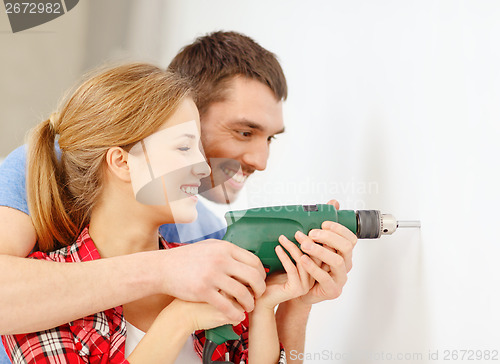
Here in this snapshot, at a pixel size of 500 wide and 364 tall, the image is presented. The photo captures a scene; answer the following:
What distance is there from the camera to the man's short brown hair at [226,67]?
1076 millimetres

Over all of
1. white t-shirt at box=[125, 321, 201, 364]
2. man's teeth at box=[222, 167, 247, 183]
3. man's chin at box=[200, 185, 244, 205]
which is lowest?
white t-shirt at box=[125, 321, 201, 364]

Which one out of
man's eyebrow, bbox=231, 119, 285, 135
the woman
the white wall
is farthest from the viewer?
man's eyebrow, bbox=231, 119, 285, 135

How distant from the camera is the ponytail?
83cm

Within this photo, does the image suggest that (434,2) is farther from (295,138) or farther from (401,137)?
(295,138)

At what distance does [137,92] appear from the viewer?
815 millimetres

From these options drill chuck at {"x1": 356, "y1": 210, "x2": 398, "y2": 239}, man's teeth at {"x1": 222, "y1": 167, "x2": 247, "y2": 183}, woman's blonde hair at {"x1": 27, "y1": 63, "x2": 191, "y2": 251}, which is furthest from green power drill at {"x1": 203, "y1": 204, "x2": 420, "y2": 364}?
man's teeth at {"x1": 222, "y1": 167, "x2": 247, "y2": 183}

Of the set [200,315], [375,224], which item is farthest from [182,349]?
[375,224]

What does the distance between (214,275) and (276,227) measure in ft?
0.39

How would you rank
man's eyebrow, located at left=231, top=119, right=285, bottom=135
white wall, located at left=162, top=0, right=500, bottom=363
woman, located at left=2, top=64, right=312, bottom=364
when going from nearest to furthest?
white wall, located at left=162, top=0, right=500, bottom=363
woman, located at left=2, top=64, right=312, bottom=364
man's eyebrow, located at left=231, top=119, right=285, bottom=135

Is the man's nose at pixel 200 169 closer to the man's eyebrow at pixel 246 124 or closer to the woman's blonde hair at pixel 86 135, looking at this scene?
the woman's blonde hair at pixel 86 135

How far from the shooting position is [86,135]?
818 mm

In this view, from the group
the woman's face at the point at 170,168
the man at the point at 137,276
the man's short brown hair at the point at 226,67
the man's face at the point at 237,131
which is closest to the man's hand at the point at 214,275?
the man at the point at 137,276

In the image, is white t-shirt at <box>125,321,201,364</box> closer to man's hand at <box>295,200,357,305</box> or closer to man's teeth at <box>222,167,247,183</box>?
man's hand at <box>295,200,357,305</box>

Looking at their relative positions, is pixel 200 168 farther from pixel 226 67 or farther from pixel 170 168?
pixel 226 67
